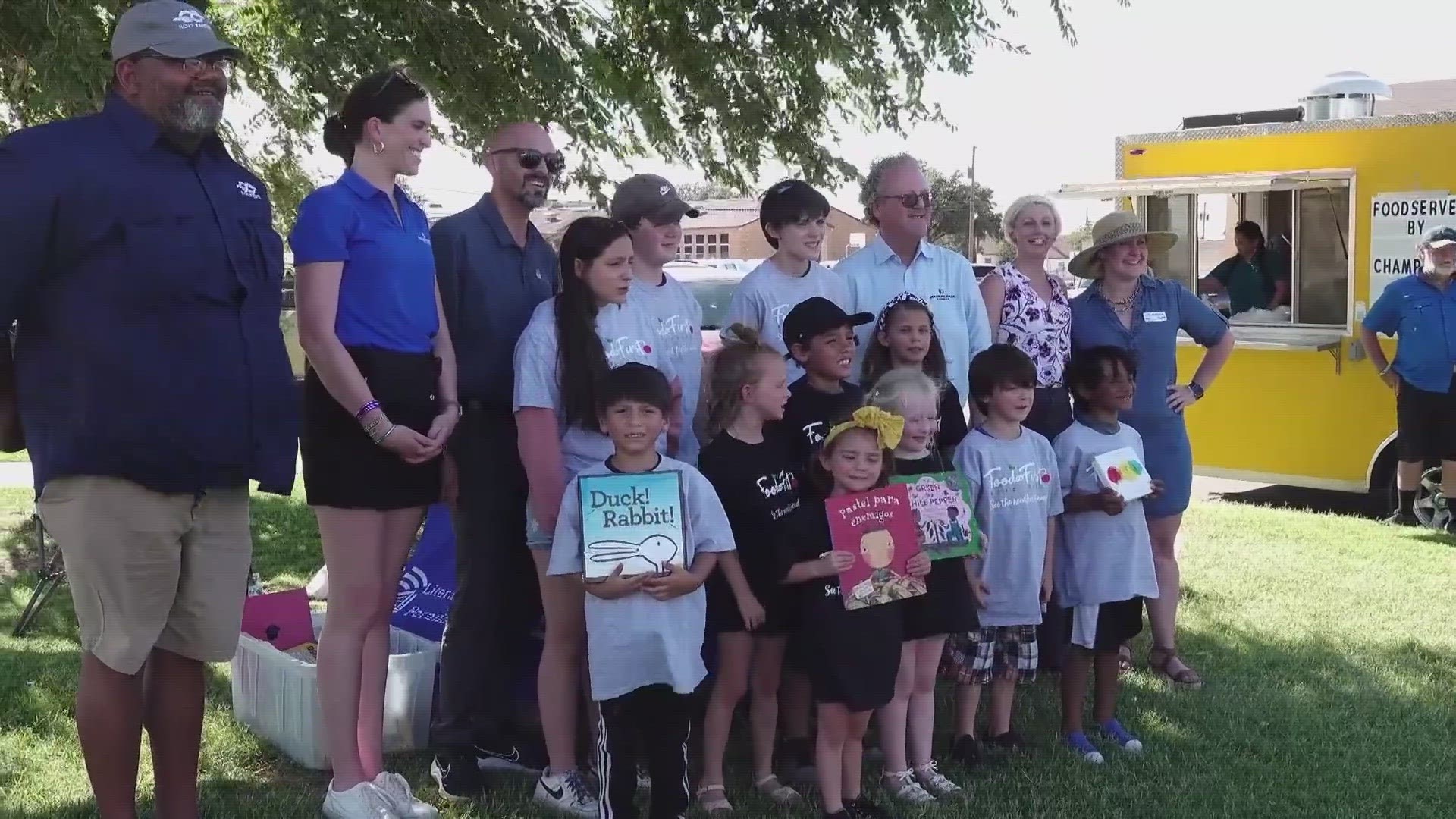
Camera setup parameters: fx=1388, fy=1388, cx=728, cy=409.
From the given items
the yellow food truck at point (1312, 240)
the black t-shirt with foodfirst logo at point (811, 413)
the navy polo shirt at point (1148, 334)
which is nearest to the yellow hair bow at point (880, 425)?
the black t-shirt with foodfirst logo at point (811, 413)

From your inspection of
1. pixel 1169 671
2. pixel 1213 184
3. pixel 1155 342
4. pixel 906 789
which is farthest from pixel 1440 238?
pixel 906 789

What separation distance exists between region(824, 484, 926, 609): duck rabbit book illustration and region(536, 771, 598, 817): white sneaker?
3.08ft

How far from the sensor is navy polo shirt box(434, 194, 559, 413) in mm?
4055

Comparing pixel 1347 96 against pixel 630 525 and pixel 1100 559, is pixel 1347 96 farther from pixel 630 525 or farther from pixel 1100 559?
pixel 630 525

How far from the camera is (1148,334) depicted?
17.4ft

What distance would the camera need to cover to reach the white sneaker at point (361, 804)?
3.64 m

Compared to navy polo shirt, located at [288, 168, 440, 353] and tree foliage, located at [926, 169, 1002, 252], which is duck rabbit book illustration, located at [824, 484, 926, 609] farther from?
tree foliage, located at [926, 169, 1002, 252]

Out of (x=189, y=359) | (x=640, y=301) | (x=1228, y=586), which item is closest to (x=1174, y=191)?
(x=1228, y=586)

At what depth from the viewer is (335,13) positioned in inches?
228

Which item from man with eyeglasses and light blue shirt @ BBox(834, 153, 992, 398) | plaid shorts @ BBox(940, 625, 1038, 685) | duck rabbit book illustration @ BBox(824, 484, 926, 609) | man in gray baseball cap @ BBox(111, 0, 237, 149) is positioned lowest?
plaid shorts @ BBox(940, 625, 1038, 685)

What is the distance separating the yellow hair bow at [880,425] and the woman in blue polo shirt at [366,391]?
1096 mm

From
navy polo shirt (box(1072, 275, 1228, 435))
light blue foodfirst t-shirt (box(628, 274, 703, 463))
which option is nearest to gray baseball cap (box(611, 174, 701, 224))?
light blue foodfirst t-shirt (box(628, 274, 703, 463))

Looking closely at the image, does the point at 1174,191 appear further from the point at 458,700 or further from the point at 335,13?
the point at 458,700

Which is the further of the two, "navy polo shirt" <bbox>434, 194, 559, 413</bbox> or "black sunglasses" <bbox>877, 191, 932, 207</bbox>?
"black sunglasses" <bbox>877, 191, 932, 207</bbox>
